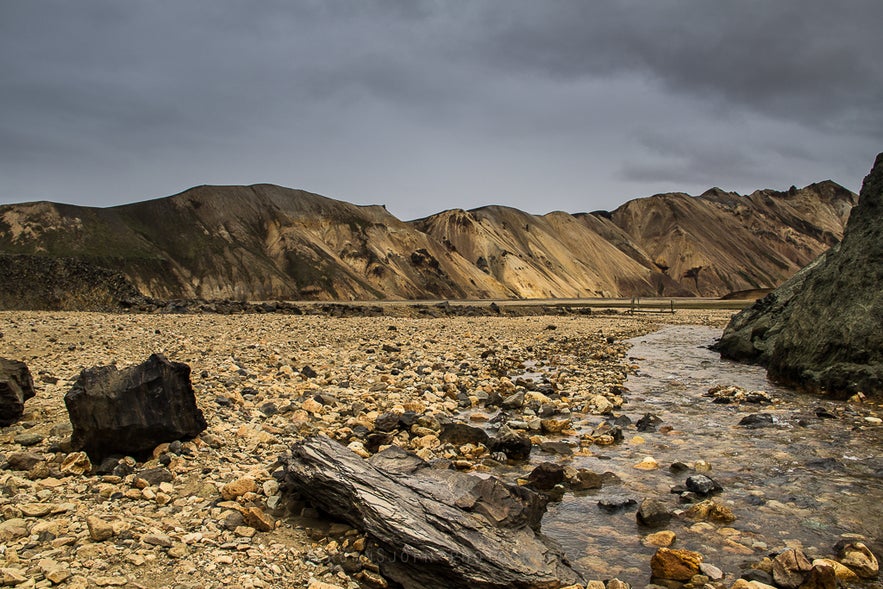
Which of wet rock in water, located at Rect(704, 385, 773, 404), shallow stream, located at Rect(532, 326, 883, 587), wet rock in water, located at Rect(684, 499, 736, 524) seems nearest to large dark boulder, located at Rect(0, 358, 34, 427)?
shallow stream, located at Rect(532, 326, 883, 587)

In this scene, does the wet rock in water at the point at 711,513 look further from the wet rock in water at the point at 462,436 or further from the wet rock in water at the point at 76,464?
the wet rock in water at the point at 76,464

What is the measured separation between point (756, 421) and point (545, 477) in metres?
5.45

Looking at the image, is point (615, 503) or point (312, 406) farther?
point (312, 406)

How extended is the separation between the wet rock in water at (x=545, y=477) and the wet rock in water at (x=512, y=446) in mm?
917

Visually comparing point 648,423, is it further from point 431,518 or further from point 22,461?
point 22,461

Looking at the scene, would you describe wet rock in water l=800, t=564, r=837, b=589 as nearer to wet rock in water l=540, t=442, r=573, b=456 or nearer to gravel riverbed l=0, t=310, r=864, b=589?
gravel riverbed l=0, t=310, r=864, b=589

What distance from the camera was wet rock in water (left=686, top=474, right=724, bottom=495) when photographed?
6410 mm

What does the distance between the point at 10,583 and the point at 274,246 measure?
89132mm

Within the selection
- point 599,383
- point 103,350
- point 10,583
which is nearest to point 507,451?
point 10,583

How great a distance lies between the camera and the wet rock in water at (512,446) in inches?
303

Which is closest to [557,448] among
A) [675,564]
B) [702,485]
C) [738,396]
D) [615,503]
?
[615,503]

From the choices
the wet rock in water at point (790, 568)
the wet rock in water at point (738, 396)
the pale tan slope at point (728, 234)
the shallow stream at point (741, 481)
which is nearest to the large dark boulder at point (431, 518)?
the shallow stream at point (741, 481)

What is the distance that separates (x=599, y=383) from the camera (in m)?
13.5

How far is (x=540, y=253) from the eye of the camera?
12750 cm
